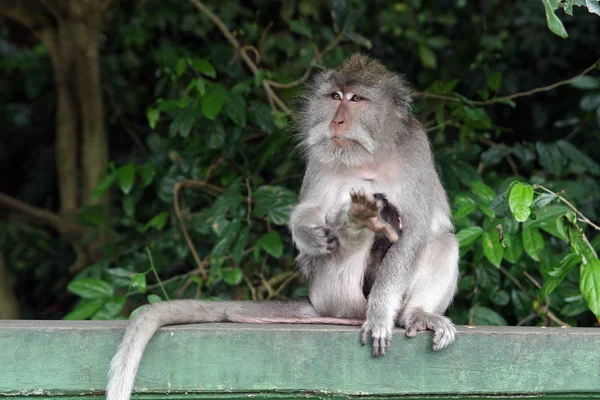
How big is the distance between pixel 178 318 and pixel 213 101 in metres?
1.38

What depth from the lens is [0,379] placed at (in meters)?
2.58

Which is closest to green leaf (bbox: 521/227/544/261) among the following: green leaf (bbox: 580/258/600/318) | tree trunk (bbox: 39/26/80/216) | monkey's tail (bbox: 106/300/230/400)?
green leaf (bbox: 580/258/600/318)

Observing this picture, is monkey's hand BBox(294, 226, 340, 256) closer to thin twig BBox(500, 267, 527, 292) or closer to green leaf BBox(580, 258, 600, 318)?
green leaf BBox(580, 258, 600, 318)

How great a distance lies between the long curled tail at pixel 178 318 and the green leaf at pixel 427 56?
255 centimetres

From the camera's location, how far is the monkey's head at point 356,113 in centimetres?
318

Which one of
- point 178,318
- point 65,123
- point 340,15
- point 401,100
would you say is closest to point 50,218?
point 65,123

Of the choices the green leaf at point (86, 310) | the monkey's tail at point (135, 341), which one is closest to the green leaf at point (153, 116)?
the green leaf at point (86, 310)

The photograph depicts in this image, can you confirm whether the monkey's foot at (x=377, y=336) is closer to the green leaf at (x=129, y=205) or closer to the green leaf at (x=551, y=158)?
the green leaf at (x=551, y=158)

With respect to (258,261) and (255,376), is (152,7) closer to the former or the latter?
(258,261)

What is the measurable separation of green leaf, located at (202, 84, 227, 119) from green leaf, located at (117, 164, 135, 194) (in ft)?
1.84

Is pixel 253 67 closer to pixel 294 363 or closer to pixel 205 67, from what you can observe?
pixel 205 67

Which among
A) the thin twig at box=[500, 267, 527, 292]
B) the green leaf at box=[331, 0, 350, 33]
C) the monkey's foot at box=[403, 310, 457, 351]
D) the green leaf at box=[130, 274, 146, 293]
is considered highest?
the green leaf at box=[331, 0, 350, 33]

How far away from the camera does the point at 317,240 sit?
3.09 metres

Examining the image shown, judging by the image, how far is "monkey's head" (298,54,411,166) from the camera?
3.18 metres
